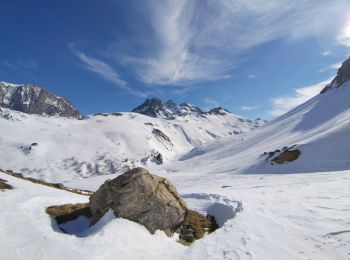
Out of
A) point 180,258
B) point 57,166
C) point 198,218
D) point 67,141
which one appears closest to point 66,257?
point 180,258

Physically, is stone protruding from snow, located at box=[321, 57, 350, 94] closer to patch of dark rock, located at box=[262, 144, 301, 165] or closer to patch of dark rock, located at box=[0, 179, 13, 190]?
patch of dark rock, located at box=[262, 144, 301, 165]

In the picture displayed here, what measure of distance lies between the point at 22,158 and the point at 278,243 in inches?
5336

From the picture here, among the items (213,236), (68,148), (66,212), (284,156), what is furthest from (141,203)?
(68,148)

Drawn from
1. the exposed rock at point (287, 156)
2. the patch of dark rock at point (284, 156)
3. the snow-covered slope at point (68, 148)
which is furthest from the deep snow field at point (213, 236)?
the snow-covered slope at point (68, 148)

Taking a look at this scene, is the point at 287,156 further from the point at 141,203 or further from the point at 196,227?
the point at 141,203

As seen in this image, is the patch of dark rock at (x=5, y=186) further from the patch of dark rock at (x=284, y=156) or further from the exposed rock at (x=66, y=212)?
the patch of dark rock at (x=284, y=156)

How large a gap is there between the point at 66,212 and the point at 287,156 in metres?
41.8

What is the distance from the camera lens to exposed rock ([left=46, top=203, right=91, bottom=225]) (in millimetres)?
18078

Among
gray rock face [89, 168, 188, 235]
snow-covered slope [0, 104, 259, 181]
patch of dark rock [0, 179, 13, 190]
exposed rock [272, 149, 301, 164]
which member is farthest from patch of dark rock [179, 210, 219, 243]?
snow-covered slope [0, 104, 259, 181]

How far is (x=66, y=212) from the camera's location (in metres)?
19.3

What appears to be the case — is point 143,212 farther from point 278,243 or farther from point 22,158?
point 22,158

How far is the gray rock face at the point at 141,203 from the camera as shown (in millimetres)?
17203

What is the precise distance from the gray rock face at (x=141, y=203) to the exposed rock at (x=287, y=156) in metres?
37.0

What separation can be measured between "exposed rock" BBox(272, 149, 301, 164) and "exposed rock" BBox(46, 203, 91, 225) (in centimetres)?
3910
